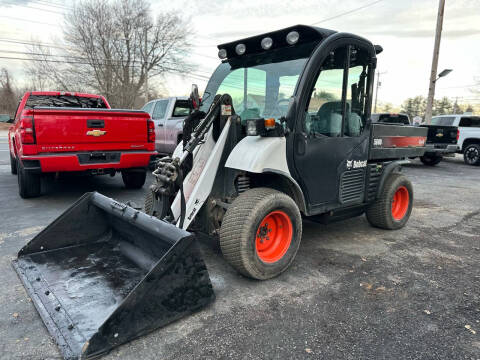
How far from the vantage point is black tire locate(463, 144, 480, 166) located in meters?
13.2

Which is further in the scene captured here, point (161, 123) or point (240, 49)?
point (161, 123)

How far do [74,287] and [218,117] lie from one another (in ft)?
6.43

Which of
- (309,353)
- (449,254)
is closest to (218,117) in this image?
(309,353)

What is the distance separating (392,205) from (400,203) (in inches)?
12.6

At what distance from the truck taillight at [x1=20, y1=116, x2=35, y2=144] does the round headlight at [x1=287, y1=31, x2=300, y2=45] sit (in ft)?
13.2

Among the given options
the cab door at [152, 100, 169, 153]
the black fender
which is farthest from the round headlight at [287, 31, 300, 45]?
the cab door at [152, 100, 169, 153]

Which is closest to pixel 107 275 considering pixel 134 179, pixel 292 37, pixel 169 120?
pixel 292 37

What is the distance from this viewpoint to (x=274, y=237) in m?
3.39

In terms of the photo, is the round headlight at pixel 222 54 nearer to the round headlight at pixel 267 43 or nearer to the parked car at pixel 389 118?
the round headlight at pixel 267 43

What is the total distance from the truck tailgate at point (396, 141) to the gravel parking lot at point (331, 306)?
1.13 m

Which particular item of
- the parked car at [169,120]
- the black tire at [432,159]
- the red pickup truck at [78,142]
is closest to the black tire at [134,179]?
the red pickup truck at [78,142]

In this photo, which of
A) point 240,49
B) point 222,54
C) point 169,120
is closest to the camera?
point 240,49

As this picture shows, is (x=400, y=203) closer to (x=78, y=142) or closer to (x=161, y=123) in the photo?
(x=78, y=142)

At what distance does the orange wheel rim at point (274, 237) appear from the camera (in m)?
3.25
